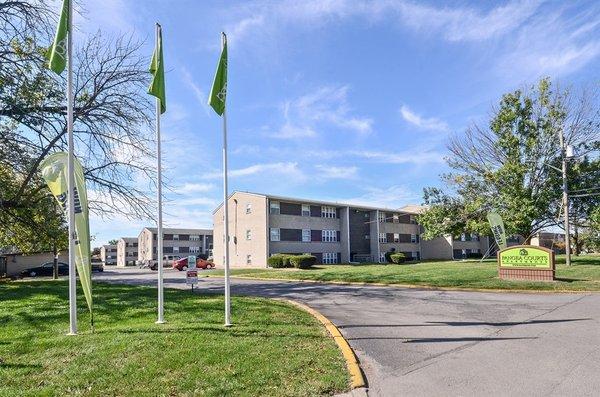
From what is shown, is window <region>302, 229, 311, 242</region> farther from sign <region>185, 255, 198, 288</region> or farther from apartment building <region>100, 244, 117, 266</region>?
apartment building <region>100, 244, 117, 266</region>

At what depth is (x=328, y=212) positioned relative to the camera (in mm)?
49844

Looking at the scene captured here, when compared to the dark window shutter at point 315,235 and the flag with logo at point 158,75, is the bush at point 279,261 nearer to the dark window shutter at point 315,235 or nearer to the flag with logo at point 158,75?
the dark window shutter at point 315,235

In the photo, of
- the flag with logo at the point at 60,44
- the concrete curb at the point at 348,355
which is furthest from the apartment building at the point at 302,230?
the flag with logo at the point at 60,44

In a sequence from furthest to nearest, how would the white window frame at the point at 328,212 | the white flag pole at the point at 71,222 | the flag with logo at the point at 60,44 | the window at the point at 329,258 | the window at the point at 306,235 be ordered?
the white window frame at the point at 328,212, the window at the point at 329,258, the window at the point at 306,235, the flag with logo at the point at 60,44, the white flag pole at the point at 71,222

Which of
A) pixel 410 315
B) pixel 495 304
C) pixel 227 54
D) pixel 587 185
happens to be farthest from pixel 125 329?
pixel 587 185

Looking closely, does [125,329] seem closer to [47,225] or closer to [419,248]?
[47,225]

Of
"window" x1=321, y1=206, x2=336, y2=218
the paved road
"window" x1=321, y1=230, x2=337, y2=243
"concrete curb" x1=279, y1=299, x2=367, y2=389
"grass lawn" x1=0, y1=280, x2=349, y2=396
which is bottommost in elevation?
the paved road

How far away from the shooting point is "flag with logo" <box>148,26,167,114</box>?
9008mm

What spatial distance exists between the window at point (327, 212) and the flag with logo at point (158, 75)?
4031cm

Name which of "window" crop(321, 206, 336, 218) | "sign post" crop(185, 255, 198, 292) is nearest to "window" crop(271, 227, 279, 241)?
"window" crop(321, 206, 336, 218)

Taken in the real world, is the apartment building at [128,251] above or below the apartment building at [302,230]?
below

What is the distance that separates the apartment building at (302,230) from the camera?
43.8m

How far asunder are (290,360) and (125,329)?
11.6ft

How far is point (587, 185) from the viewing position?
31.7 meters
